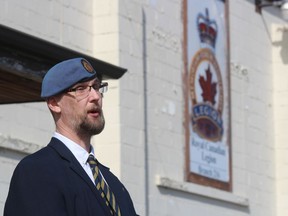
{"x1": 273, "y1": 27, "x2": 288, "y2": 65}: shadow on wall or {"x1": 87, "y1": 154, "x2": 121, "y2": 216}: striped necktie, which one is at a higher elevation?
{"x1": 273, "y1": 27, "x2": 288, "y2": 65}: shadow on wall

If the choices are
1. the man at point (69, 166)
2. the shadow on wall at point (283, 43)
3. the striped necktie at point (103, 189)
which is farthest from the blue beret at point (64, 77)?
A: the shadow on wall at point (283, 43)

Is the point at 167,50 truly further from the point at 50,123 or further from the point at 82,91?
the point at 82,91

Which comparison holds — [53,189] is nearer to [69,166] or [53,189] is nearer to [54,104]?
[69,166]

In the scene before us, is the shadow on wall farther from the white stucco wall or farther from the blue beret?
the blue beret

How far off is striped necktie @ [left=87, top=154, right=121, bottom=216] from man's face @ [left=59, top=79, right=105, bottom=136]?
13 centimetres

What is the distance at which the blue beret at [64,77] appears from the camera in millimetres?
4395

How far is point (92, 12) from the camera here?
11.8 m

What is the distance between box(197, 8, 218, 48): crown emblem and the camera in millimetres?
13773

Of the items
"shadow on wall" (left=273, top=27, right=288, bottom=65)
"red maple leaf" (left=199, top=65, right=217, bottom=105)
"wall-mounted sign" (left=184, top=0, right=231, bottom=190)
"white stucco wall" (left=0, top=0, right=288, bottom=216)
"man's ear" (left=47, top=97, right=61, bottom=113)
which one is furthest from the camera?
"shadow on wall" (left=273, top=27, right=288, bottom=65)

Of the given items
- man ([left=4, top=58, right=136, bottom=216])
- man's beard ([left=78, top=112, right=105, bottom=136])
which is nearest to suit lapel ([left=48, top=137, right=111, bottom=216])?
man ([left=4, top=58, right=136, bottom=216])

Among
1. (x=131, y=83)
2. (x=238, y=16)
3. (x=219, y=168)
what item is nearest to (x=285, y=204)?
(x=219, y=168)

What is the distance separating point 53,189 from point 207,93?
32.0 ft

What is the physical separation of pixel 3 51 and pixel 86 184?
2.17 m

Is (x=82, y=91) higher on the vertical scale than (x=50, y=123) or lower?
lower
